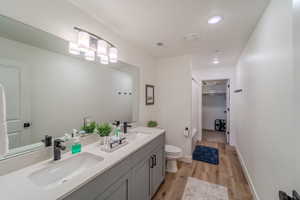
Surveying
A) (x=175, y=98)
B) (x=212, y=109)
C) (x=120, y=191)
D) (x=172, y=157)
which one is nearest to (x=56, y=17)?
(x=120, y=191)

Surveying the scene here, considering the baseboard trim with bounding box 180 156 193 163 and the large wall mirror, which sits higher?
the large wall mirror

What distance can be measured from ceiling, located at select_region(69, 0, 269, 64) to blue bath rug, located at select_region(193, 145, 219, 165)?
2455 millimetres

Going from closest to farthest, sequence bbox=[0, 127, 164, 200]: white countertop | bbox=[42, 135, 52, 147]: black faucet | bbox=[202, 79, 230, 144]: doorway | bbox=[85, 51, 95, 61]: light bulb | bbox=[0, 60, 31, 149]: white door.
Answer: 1. bbox=[0, 127, 164, 200]: white countertop
2. bbox=[0, 60, 31, 149]: white door
3. bbox=[42, 135, 52, 147]: black faucet
4. bbox=[85, 51, 95, 61]: light bulb
5. bbox=[202, 79, 230, 144]: doorway

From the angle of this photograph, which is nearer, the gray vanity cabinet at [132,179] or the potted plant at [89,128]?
the gray vanity cabinet at [132,179]

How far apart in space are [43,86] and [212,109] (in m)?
5.95

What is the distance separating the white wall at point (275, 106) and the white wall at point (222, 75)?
6.96 feet

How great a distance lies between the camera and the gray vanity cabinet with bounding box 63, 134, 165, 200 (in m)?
0.86

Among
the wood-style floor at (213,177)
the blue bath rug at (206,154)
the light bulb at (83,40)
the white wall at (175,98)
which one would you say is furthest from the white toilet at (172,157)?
the light bulb at (83,40)

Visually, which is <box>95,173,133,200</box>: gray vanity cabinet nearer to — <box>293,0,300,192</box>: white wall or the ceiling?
<box>293,0,300,192</box>: white wall

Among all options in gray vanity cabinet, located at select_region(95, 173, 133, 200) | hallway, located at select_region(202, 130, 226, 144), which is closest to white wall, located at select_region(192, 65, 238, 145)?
hallway, located at select_region(202, 130, 226, 144)

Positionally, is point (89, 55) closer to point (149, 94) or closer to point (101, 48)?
point (101, 48)

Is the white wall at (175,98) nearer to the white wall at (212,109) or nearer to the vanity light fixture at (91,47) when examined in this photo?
the vanity light fixture at (91,47)

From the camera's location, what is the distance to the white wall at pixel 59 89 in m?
1.10

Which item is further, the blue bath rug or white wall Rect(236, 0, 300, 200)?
the blue bath rug
